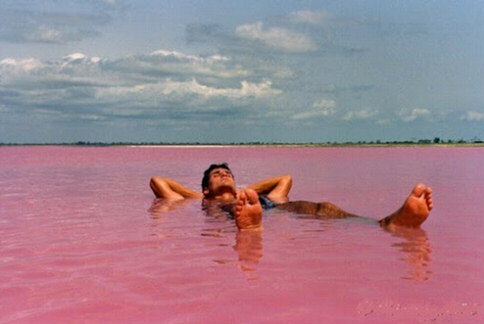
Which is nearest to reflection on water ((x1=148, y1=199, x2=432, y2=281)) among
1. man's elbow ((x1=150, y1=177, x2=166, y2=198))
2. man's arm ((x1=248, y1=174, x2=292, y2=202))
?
man's arm ((x1=248, y1=174, x2=292, y2=202))

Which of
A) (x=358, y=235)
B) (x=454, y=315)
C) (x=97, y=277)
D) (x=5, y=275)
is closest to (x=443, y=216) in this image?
(x=358, y=235)

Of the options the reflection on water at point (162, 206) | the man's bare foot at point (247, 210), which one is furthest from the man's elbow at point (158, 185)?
the man's bare foot at point (247, 210)

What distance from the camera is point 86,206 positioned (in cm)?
900

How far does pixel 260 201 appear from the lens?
27.6ft

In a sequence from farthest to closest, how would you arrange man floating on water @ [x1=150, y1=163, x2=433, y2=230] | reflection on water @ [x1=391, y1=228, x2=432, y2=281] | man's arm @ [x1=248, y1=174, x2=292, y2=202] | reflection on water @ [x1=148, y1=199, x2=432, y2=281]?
1. man's arm @ [x1=248, y1=174, x2=292, y2=202]
2. man floating on water @ [x1=150, y1=163, x2=433, y2=230]
3. reflection on water @ [x1=148, y1=199, x2=432, y2=281]
4. reflection on water @ [x1=391, y1=228, x2=432, y2=281]

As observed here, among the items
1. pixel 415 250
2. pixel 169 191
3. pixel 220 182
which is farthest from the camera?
pixel 169 191

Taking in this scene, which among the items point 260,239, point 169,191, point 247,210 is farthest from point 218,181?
point 260,239

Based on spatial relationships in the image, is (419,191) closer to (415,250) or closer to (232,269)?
(415,250)

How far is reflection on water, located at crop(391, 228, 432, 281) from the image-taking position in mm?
4227

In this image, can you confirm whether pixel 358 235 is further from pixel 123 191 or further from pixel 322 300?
pixel 123 191

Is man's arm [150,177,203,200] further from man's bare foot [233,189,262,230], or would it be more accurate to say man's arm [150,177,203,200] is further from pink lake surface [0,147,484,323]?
man's bare foot [233,189,262,230]

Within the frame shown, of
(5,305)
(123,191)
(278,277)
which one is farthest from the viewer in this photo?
(123,191)

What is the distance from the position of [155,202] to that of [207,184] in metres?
1.06

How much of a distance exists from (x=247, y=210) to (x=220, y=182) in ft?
10.0
